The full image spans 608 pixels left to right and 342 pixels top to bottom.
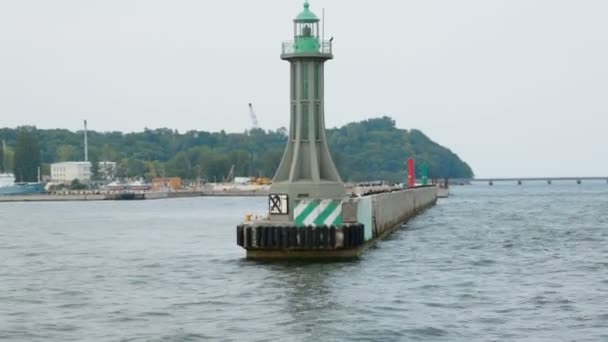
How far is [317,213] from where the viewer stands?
140ft

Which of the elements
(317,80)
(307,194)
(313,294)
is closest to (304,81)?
(317,80)

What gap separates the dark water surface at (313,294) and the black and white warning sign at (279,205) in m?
2.80

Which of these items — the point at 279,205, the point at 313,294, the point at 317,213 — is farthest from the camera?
the point at 279,205

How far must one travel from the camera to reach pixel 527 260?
46.8 metres

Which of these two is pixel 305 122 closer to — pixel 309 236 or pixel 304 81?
pixel 304 81

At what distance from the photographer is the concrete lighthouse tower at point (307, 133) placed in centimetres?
4619

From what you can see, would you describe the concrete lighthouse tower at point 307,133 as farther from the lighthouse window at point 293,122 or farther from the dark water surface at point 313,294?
the dark water surface at point 313,294

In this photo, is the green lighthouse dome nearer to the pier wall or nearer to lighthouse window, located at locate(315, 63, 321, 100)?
lighthouse window, located at locate(315, 63, 321, 100)

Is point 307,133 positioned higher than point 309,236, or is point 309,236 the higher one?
point 307,133

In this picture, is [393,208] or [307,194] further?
[393,208]

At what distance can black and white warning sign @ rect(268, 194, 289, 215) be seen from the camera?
4559 cm

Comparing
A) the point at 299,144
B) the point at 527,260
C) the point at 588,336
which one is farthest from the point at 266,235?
the point at 588,336

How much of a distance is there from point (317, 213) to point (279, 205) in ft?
11.5

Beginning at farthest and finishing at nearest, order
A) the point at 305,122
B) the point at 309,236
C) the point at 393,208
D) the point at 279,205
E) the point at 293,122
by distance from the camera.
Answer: the point at 393,208, the point at 293,122, the point at 305,122, the point at 279,205, the point at 309,236
